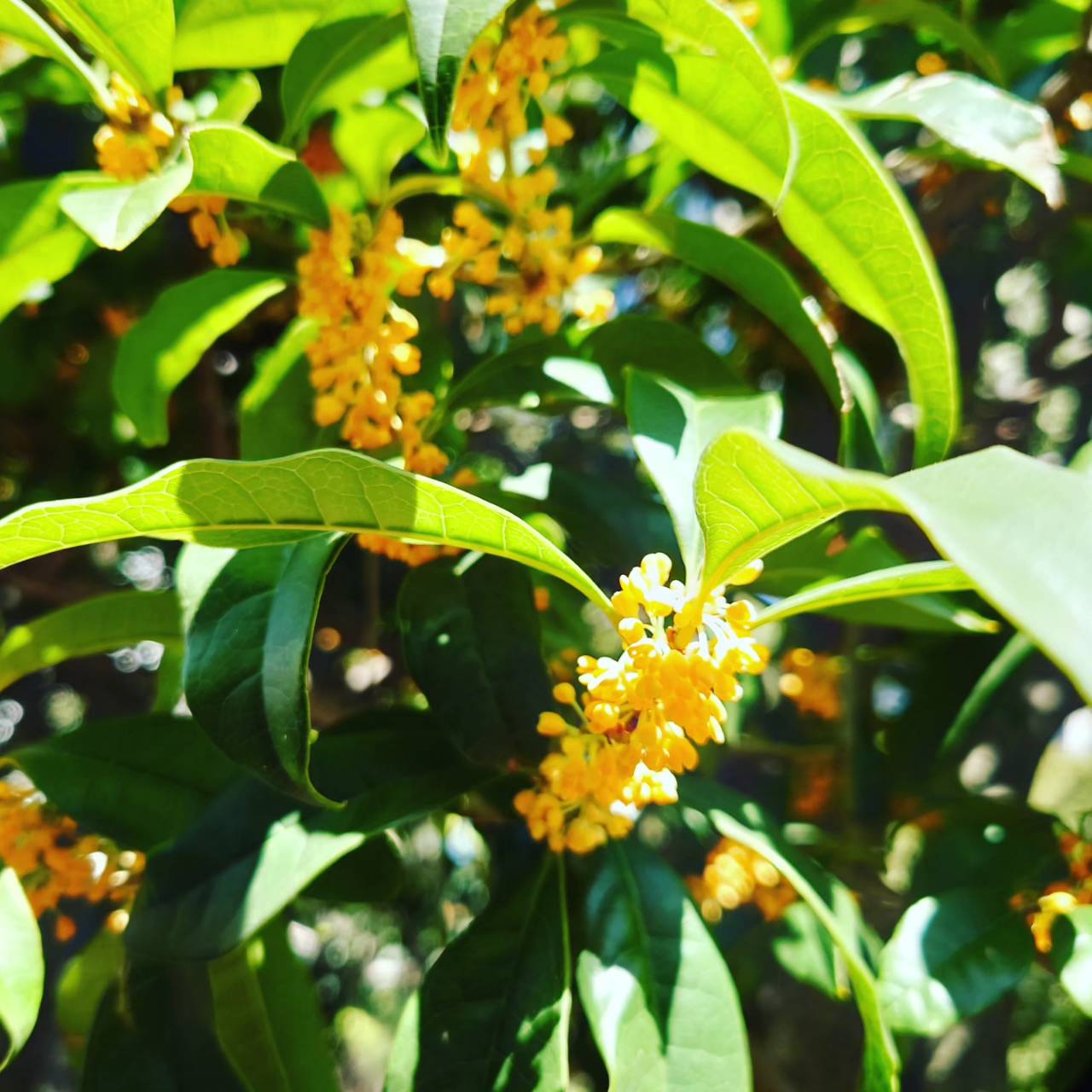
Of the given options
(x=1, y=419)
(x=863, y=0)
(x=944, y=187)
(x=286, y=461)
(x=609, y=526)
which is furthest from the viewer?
(x=1, y=419)

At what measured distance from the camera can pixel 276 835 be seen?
0.89m

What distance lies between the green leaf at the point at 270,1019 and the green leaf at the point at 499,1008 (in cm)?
17

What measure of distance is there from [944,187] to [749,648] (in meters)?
1.11

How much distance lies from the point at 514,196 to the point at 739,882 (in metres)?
0.79

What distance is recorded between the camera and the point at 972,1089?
166cm

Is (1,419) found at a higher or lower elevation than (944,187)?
lower

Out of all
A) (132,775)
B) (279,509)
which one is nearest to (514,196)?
(279,509)

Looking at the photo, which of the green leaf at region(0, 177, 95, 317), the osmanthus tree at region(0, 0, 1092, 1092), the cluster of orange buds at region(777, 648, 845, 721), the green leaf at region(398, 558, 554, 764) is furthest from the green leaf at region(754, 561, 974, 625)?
the cluster of orange buds at region(777, 648, 845, 721)

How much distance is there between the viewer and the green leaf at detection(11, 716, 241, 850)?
3.30ft

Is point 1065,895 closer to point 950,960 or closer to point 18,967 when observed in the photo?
point 950,960

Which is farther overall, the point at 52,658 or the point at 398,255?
the point at 52,658

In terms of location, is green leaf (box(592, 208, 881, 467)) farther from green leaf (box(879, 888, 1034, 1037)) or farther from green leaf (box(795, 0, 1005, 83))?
green leaf (box(879, 888, 1034, 1037))

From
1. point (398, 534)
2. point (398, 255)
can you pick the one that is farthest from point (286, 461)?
point (398, 255)

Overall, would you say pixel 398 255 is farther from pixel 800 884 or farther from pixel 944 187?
pixel 944 187
